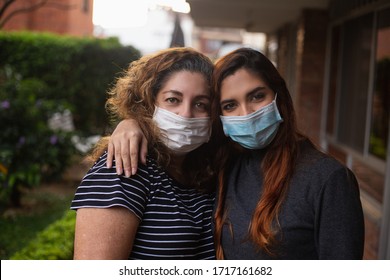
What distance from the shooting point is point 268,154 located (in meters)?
1.85

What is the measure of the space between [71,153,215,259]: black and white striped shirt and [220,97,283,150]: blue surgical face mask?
11.8 inches

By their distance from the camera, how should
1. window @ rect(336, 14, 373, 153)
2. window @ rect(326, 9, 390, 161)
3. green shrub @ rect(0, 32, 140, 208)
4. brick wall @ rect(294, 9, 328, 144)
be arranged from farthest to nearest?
green shrub @ rect(0, 32, 140, 208), brick wall @ rect(294, 9, 328, 144), window @ rect(336, 14, 373, 153), window @ rect(326, 9, 390, 161)

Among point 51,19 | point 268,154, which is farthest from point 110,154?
point 51,19

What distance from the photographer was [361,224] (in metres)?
1.60

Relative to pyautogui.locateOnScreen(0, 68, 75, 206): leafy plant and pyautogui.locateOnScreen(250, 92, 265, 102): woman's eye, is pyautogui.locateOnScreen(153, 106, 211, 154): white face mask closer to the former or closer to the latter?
pyautogui.locateOnScreen(250, 92, 265, 102): woman's eye

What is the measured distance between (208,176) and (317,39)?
4933 millimetres

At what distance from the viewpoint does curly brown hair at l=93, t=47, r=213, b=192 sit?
188 centimetres

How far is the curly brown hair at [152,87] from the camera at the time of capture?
1.88 meters

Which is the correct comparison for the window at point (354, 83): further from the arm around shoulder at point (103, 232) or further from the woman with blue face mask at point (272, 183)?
the arm around shoulder at point (103, 232)

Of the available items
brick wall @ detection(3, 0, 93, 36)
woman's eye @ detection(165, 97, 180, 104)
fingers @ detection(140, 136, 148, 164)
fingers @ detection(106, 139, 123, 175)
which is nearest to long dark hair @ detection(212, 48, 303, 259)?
woman's eye @ detection(165, 97, 180, 104)

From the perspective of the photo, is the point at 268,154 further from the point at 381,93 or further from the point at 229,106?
the point at 381,93

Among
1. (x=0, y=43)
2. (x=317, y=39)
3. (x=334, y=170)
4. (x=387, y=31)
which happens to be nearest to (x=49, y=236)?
(x=334, y=170)

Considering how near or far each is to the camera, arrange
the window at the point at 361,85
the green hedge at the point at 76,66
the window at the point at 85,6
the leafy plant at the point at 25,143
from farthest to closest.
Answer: the window at the point at 85,6
the green hedge at the point at 76,66
the leafy plant at the point at 25,143
the window at the point at 361,85

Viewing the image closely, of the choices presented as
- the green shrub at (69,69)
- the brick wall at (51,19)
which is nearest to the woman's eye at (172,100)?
the green shrub at (69,69)
